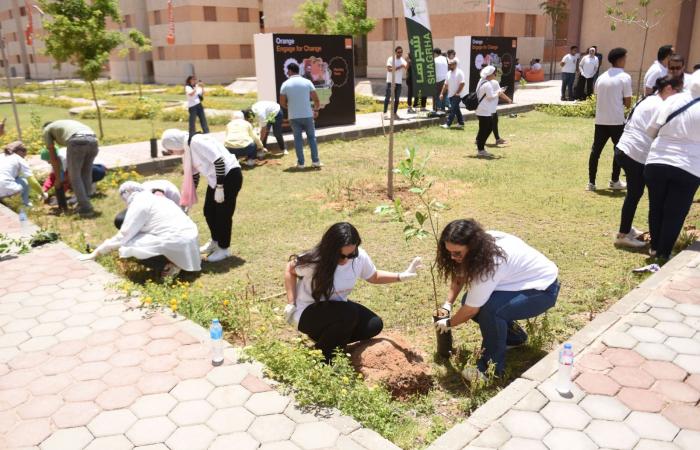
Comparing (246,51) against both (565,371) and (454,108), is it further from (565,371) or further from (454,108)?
(565,371)

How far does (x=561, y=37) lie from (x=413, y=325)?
3318 centimetres

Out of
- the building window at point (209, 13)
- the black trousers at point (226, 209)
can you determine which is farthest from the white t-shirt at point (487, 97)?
the building window at point (209, 13)

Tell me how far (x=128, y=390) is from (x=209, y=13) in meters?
37.0

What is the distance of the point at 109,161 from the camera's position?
1025cm

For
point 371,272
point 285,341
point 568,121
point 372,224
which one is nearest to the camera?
point 371,272

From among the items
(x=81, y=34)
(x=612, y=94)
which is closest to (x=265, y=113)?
(x=81, y=34)

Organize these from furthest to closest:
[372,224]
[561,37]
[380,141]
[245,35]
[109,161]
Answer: [245,35], [561,37], [380,141], [109,161], [372,224]

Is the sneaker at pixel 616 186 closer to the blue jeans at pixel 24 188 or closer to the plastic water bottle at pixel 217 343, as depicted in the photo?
the plastic water bottle at pixel 217 343

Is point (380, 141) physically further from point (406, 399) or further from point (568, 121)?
point (406, 399)

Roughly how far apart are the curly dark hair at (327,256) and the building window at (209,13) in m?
36.3

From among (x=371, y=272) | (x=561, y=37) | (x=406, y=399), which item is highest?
(x=561, y=37)

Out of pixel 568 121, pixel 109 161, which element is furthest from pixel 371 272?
pixel 568 121

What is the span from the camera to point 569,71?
18.5 m

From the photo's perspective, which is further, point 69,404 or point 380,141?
point 380,141
